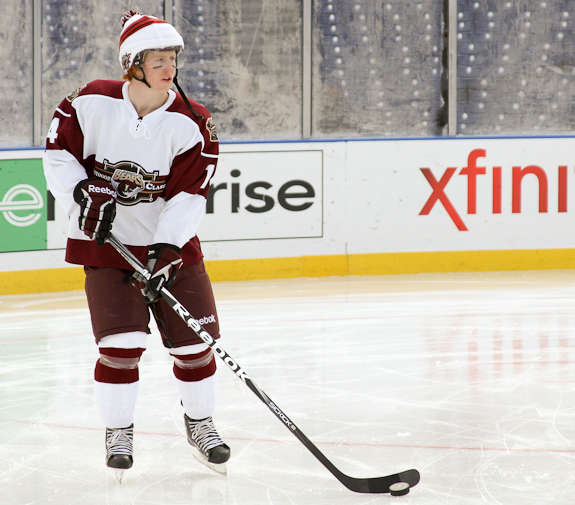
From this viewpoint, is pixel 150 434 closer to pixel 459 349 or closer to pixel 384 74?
pixel 459 349

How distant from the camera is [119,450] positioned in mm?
2275

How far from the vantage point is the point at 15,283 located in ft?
16.5

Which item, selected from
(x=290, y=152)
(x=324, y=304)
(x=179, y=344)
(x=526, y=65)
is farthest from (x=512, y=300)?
(x=179, y=344)

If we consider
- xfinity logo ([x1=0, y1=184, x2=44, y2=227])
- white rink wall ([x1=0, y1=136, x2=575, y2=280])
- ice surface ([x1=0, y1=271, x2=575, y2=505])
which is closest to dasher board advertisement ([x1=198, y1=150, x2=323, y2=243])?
white rink wall ([x1=0, y1=136, x2=575, y2=280])

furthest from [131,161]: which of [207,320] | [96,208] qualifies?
[207,320]

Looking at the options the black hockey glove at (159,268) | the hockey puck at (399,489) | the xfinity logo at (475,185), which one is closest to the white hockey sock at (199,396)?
the black hockey glove at (159,268)

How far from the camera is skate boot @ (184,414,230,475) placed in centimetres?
233

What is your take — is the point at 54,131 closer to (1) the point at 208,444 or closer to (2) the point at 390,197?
(1) the point at 208,444

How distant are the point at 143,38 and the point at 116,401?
2.95 ft

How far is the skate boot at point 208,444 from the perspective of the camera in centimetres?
233

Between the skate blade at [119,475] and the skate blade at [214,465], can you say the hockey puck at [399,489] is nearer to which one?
the skate blade at [214,465]

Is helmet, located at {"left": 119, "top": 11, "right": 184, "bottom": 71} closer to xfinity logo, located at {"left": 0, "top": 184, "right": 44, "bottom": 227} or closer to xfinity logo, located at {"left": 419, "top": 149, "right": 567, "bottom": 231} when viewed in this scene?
xfinity logo, located at {"left": 0, "top": 184, "right": 44, "bottom": 227}

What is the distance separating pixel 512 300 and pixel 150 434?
8.97 ft

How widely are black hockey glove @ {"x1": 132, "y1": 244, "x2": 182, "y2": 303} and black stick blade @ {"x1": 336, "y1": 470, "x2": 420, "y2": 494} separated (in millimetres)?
637
